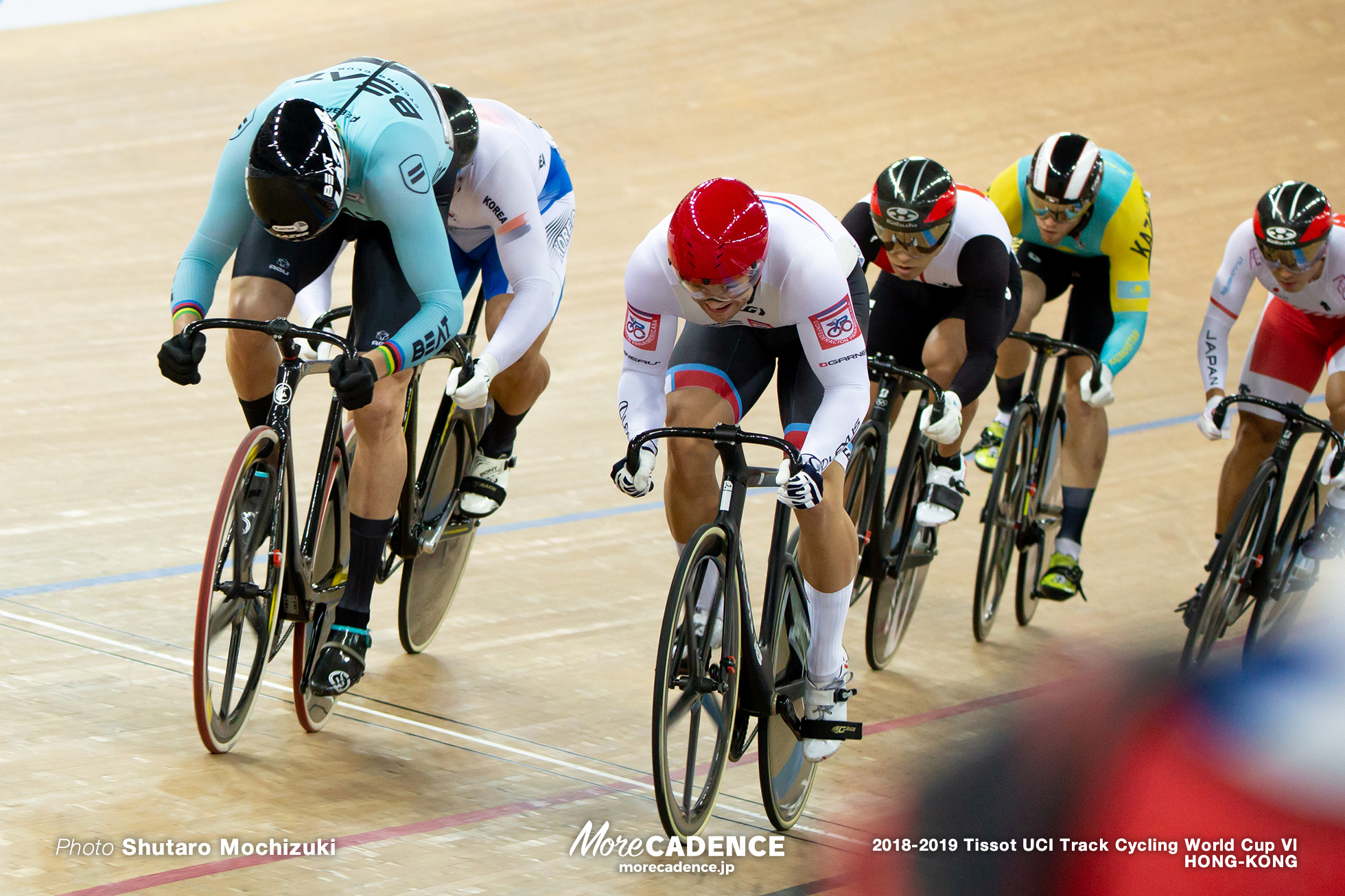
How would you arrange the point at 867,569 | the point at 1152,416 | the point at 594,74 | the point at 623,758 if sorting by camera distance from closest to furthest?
the point at 623,758
the point at 867,569
the point at 1152,416
the point at 594,74

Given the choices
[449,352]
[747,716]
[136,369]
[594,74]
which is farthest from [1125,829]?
[594,74]

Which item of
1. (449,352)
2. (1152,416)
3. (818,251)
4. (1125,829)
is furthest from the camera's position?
(1152,416)

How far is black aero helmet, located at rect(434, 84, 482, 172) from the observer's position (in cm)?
340

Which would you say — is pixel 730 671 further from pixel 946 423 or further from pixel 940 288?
pixel 940 288

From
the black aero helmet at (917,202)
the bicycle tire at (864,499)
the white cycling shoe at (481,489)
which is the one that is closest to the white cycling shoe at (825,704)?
the bicycle tire at (864,499)

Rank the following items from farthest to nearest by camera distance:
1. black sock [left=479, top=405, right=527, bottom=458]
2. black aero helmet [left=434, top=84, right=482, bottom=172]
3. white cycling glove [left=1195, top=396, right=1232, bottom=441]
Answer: white cycling glove [left=1195, top=396, right=1232, bottom=441] < black sock [left=479, top=405, right=527, bottom=458] < black aero helmet [left=434, top=84, right=482, bottom=172]

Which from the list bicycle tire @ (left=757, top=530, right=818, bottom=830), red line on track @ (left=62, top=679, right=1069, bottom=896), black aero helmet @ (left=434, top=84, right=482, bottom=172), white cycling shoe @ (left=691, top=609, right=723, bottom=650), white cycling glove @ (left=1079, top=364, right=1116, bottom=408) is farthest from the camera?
white cycling glove @ (left=1079, top=364, right=1116, bottom=408)

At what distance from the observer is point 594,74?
10.6 metres

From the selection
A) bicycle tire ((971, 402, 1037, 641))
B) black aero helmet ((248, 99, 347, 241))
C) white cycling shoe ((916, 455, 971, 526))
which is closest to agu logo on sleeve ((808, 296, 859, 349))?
black aero helmet ((248, 99, 347, 241))

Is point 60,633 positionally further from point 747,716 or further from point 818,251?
point 818,251

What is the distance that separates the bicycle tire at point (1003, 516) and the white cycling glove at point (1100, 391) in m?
0.15

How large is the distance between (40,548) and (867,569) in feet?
7.43

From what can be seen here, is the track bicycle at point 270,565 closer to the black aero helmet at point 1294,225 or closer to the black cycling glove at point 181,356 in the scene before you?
the black cycling glove at point 181,356

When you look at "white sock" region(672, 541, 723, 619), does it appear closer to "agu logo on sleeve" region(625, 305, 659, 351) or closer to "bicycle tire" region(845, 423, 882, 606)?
"agu logo on sleeve" region(625, 305, 659, 351)
